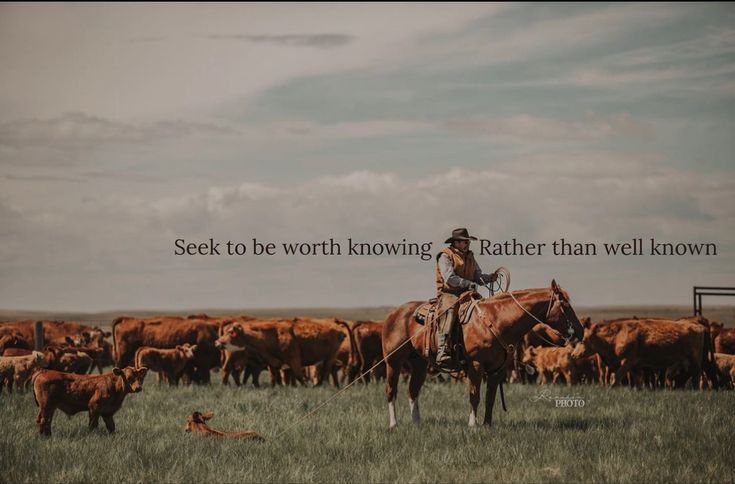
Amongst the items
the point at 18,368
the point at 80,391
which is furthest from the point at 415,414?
the point at 18,368

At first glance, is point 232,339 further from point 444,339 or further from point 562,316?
point 562,316

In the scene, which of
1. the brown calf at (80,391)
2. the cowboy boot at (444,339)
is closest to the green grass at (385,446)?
the brown calf at (80,391)

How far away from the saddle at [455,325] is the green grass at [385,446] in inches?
40.9

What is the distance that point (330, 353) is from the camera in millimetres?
25734

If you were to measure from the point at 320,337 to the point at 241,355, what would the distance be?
7.04ft

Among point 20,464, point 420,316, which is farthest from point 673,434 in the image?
point 20,464

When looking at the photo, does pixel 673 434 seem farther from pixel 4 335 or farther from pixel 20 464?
pixel 4 335

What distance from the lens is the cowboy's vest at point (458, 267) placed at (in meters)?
14.2

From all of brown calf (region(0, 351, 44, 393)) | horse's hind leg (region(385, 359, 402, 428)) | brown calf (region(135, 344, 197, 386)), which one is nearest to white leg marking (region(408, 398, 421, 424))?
horse's hind leg (region(385, 359, 402, 428))

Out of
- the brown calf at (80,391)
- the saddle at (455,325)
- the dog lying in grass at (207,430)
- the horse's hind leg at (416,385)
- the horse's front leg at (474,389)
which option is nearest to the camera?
the dog lying in grass at (207,430)

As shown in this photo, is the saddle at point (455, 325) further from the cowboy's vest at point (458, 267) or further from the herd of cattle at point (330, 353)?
the herd of cattle at point (330, 353)

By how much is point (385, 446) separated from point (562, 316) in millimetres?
3283

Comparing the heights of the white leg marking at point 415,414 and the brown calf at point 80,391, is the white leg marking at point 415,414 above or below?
below

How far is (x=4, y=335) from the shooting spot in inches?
1117
